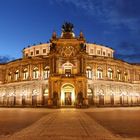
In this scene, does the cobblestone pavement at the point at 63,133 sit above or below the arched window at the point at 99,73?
below

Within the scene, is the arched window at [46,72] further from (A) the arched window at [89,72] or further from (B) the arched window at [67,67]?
(A) the arched window at [89,72]

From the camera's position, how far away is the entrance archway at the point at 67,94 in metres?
62.6

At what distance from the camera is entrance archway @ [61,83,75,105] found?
6256 centimetres

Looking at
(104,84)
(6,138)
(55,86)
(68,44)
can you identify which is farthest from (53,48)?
(6,138)

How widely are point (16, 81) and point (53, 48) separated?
1783 cm

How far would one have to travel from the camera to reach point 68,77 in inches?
2431

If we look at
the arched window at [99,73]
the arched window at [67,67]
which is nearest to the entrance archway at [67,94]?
the arched window at [67,67]

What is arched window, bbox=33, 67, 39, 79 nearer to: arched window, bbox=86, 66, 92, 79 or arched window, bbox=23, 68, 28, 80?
arched window, bbox=23, 68, 28, 80

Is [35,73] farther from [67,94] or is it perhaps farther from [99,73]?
[99,73]

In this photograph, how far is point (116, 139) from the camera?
11812mm

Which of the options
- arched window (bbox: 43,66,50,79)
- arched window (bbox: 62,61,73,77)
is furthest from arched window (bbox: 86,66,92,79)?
arched window (bbox: 43,66,50,79)

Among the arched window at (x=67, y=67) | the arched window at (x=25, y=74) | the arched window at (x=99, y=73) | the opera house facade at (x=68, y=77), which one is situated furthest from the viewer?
the arched window at (x=25, y=74)

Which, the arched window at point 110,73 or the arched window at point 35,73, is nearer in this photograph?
the arched window at point 35,73

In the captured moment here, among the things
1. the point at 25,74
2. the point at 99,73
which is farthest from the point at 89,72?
the point at 25,74
